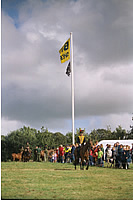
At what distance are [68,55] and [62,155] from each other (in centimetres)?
938

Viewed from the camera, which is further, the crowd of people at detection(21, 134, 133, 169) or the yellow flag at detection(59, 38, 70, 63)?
the yellow flag at detection(59, 38, 70, 63)

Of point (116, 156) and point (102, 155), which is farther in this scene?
point (102, 155)

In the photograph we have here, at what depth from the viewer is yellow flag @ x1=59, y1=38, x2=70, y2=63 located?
31514mm

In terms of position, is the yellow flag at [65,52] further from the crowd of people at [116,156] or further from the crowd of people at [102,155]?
the crowd of people at [116,156]

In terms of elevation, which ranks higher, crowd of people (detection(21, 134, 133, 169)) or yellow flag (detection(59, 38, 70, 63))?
yellow flag (detection(59, 38, 70, 63))

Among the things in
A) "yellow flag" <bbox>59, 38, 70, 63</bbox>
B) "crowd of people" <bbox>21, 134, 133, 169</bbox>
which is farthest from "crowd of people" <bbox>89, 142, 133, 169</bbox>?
"yellow flag" <bbox>59, 38, 70, 63</bbox>

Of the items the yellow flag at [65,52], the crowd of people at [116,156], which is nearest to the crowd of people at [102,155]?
the crowd of people at [116,156]

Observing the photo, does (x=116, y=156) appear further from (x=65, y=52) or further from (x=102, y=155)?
(x=65, y=52)

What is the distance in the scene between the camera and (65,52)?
31.8 metres

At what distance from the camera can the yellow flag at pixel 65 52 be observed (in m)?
31.5

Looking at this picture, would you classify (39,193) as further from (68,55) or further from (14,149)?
(14,149)

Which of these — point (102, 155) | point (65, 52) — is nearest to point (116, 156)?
point (102, 155)

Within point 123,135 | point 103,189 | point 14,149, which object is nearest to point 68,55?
point 103,189

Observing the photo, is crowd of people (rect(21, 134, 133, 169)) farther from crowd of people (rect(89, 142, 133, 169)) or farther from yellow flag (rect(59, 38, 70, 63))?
yellow flag (rect(59, 38, 70, 63))
